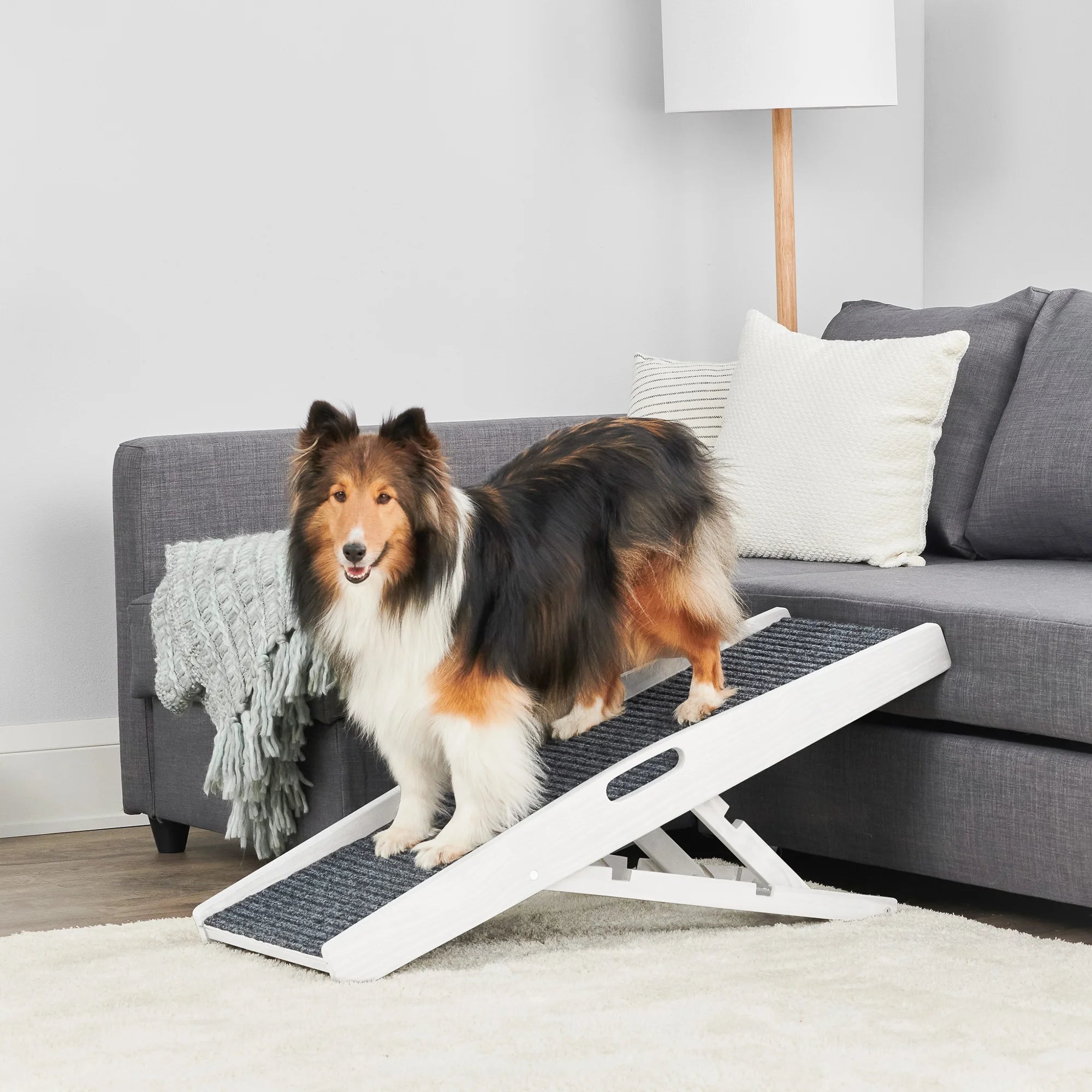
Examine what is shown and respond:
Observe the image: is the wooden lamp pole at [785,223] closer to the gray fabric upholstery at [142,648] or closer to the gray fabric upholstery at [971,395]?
the gray fabric upholstery at [971,395]

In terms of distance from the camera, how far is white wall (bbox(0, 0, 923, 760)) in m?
3.31

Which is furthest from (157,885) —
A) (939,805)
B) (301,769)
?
(939,805)

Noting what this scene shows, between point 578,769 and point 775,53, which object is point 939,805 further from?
point 775,53

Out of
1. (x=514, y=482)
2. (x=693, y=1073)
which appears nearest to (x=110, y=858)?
(x=514, y=482)

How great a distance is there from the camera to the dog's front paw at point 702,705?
2301 millimetres

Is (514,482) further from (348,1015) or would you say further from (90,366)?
A: (90,366)

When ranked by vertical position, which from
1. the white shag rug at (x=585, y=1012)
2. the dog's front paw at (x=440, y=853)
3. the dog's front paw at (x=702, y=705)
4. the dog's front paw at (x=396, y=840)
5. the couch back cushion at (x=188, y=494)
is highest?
the couch back cushion at (x=188, y=494)

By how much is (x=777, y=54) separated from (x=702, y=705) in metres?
1.85

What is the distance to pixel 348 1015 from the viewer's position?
189cm

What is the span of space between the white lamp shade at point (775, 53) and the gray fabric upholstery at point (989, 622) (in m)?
1.39

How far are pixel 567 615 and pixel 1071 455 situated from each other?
1059 mm

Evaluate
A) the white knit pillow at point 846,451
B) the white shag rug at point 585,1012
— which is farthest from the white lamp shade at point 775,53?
the white shag rug at point 585,1012

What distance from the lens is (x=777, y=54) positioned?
352cm

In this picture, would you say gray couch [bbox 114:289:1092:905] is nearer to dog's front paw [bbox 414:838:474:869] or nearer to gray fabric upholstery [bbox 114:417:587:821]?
gray fabric upholstery [bbox 114:417:587:821]
